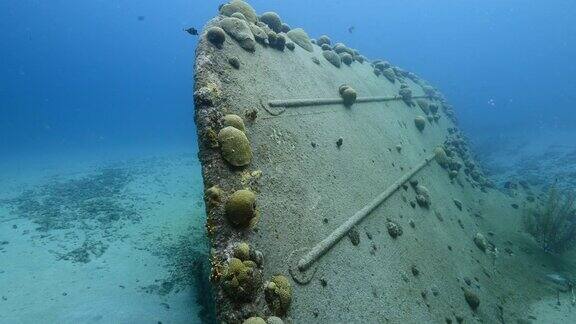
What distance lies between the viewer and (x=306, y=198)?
4.96 meters

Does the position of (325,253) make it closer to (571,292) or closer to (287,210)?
(287,210)

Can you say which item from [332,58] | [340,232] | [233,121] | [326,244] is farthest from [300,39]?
[326,244]

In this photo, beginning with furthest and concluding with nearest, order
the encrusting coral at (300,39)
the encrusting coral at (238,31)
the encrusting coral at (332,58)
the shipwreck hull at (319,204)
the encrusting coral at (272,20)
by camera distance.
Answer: the encrusting coral at (332,58) → the encrusting coral at (300,39) → the encrusting coral at (272,20) → the encrusting coral at (238,31) → the shipwreck hull at (319,204)

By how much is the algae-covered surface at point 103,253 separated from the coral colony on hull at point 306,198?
3.87m

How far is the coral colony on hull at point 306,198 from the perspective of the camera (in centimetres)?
386

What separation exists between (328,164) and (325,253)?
5.66 ft

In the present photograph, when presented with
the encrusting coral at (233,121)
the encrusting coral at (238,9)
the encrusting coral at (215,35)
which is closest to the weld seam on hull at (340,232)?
the encrusting coral at (233,121)

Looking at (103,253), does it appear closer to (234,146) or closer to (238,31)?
(238,31)

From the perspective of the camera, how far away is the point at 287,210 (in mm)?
4574

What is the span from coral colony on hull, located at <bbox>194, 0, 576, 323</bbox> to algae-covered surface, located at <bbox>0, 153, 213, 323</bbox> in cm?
387

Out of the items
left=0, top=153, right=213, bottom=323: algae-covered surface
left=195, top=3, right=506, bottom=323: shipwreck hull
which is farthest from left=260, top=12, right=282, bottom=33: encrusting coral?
left=0, top=153, right=213, bottom=323: algae-covered surface

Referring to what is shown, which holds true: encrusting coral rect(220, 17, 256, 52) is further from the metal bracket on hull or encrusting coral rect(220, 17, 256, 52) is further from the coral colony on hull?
the metal bracket on hull

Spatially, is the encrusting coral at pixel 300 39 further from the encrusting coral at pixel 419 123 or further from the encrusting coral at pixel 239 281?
the encrusting coral at pixel 239 281

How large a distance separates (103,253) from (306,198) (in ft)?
26.0
